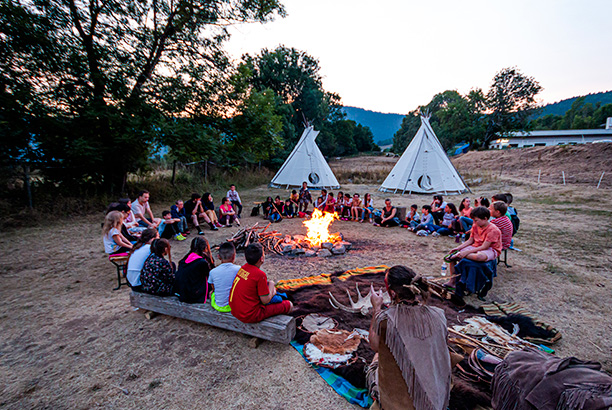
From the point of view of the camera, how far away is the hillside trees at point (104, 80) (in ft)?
23.6

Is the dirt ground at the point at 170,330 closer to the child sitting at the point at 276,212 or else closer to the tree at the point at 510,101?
the child sitting at the point at 276,212

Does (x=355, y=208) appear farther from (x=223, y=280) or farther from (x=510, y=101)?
(x=510, y=101)

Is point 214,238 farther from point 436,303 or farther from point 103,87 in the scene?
point 103,87

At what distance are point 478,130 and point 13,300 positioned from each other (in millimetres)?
46000

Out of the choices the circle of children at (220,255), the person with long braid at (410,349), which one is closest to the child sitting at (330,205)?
the circle of children at (220,255)

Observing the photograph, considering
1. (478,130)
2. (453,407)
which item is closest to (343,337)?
(453,407)

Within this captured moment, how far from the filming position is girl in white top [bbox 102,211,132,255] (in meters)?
4.74

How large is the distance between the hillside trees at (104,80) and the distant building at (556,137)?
45.1m

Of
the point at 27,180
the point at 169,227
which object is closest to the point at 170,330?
the point at 169,227

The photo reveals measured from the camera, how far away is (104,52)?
8.43 m

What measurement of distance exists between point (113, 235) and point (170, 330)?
245 cm

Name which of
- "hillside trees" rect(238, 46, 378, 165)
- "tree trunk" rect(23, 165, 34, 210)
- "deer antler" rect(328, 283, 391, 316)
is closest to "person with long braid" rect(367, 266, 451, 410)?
"deer antler" rect(328, 283, 391, 316)

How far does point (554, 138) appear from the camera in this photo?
4594 cm

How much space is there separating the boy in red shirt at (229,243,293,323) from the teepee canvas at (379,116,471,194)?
13242 millimetres
